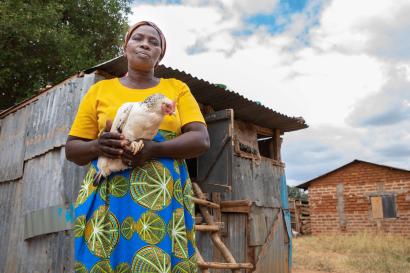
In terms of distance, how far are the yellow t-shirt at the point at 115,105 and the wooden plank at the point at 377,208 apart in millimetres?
17208

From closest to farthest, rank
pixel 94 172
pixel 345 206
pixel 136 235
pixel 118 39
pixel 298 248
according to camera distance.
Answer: pixel 136 235 → pixel 94 172 → pixel 118 39 → pixel 298 248 → pixel 345 206

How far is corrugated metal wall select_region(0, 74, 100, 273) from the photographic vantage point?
5266 millimetres

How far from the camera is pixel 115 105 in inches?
64.1

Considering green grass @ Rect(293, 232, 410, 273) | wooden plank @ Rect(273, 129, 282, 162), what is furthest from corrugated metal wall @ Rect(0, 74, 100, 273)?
green grass @ Rect(293, 232, 410, 273)

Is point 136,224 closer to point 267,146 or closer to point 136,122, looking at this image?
point 136,122

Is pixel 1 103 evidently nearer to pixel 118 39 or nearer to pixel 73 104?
pixel 118 39

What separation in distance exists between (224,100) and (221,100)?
0.18ft

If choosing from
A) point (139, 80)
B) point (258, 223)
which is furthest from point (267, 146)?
point (139, 80)

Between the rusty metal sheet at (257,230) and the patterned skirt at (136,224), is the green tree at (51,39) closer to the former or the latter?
the rusty metal sheet at (257,230)

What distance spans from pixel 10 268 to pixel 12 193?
1270 mm

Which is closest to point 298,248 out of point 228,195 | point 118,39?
point 228,195

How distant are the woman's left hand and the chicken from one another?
0.09 feet

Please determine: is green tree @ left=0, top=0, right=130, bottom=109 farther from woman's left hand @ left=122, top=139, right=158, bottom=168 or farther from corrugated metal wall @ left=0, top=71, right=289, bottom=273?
woman's left hand @ left=122, top=139, right=158, bottom=168

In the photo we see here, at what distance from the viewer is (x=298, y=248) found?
14.6 meters
